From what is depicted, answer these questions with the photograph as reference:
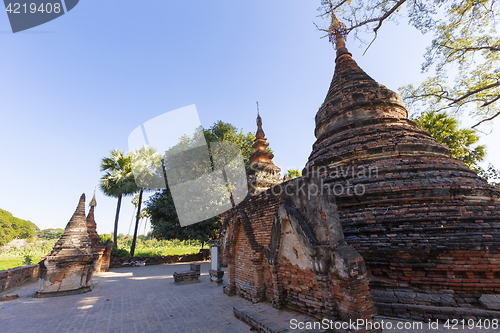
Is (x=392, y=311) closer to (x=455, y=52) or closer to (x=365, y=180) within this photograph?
(x=365, y=180)

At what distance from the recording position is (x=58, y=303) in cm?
737

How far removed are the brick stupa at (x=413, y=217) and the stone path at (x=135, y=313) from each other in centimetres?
63

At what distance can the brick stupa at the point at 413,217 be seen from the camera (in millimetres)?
4113

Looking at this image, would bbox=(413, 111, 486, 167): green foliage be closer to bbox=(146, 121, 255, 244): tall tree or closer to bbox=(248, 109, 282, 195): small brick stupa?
bbox=(248, 109, 282, 195): small brick stupa

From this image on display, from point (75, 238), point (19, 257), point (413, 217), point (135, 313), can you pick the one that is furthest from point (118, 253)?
point (413, 217)

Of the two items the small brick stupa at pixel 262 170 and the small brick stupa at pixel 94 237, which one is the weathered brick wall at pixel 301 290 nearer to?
the small brick stupa at pixel 262 170

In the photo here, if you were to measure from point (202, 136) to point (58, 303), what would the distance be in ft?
54.8

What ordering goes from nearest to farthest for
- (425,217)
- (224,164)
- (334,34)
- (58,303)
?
(425,217) → (58,303) → (334,34) → (224,164)

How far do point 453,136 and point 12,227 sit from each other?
3275 inches

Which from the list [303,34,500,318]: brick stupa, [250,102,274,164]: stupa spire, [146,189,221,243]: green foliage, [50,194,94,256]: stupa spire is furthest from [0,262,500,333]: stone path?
[146,189,221,243]: green foliage

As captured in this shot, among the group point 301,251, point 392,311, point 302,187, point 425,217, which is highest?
point 302,187

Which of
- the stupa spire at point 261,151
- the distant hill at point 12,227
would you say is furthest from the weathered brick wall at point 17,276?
the distant hill at point 12,227

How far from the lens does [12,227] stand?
5412cm

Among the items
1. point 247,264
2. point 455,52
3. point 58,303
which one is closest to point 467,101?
point 455,52
